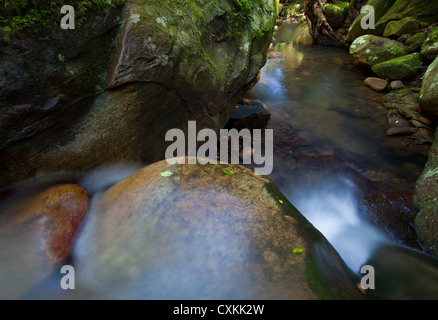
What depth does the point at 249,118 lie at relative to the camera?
6039 millimetres

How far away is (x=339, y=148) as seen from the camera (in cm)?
557

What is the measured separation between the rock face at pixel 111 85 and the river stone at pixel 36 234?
1.12ft

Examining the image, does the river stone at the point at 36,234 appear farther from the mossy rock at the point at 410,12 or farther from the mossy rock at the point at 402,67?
the mossy rock at the point at 410,12

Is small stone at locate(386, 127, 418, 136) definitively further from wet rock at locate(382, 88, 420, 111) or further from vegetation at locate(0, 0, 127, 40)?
A: vegetation at locate(0, 0, 127, 40)

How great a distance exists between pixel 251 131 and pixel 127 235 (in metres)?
4.62

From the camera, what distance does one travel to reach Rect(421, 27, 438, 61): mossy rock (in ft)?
25.3

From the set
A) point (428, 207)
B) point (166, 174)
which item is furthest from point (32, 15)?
point (428, 207)

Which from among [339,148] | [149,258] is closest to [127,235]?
[149,258]

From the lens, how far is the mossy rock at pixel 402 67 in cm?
789

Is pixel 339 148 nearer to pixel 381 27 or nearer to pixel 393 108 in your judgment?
pixel 393 108

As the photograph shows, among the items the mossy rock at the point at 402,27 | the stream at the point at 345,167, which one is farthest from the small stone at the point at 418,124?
the mossy rock at the point at 402,27

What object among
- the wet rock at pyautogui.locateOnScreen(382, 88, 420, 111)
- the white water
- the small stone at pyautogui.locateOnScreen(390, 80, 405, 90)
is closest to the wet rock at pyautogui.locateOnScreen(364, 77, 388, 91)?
the small stone at pyautogui.locateOnScreen(390, 80, 405, 90)

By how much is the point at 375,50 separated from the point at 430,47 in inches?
71.9

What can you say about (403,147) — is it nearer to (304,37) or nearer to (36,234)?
(36,234)
